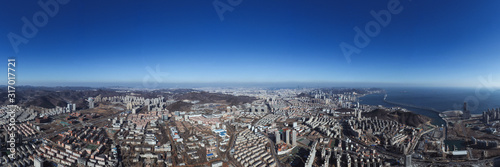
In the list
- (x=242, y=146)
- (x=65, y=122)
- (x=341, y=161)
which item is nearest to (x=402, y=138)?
(x=341, y=161)

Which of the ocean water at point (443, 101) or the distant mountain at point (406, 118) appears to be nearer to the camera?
the distant mountain at point (406, 118)

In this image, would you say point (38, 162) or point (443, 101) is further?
point (443, 101)

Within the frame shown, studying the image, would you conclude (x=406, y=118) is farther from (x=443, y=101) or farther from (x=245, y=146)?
(x=443, y=101)

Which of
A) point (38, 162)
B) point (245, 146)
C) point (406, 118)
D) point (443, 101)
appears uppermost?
point (443, 101)

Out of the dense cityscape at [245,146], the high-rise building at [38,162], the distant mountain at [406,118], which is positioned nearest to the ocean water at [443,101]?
the distant mountain at [406,118]

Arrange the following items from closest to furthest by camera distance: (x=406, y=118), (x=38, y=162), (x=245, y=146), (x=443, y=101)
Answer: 1. (x=38, y=162)
2. (x=245, y=146)
3. (x=406, y=118)
4. (x=443, y=101)

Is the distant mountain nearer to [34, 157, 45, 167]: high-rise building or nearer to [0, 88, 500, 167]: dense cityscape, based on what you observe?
[0, 88, 500, 167]: dense cityscape

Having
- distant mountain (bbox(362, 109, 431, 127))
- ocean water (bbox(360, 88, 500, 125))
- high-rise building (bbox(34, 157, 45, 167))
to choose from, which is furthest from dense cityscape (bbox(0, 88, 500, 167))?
ocean water (bbox(360, 88, 500, 125))

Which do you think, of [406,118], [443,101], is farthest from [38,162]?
[443,101]

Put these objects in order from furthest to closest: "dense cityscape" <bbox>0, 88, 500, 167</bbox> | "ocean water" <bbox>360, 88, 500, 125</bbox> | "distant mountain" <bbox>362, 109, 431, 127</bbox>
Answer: "ocean water" <bbox>360, 88, 500, 125</bbox> → "distant mountain" <bbox>362, 109, 431, 127</bbox> → "dense cityscape" <bbox>0, 88, 500, 167</bbox>

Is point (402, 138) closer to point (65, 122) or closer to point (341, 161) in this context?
point (341, 161)

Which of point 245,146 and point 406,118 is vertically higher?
point 406,118

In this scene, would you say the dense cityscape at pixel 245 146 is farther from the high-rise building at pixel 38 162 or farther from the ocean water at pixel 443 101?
the ocean water at pixel 443 101
